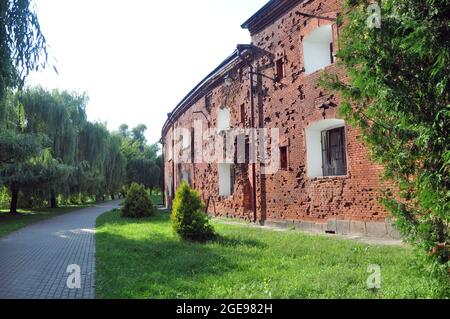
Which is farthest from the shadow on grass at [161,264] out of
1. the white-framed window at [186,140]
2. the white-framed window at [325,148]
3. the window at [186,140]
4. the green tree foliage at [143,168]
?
the green tree foliage at [143,168]

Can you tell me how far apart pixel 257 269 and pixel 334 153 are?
19.3 feet

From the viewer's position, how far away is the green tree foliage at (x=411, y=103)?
3.22 meters

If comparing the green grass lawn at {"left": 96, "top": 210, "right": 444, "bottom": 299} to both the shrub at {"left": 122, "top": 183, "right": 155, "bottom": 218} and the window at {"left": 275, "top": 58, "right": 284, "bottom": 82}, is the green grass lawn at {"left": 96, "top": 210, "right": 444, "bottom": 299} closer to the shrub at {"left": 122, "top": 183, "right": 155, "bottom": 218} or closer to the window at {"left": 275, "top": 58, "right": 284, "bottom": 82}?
the window at {"left": 275, "top": 58, "right": 284, "bottom": 82}

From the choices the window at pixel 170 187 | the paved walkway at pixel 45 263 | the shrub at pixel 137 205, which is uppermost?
the window at pixel 170 187

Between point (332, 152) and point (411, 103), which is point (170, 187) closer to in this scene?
point (332, 152)

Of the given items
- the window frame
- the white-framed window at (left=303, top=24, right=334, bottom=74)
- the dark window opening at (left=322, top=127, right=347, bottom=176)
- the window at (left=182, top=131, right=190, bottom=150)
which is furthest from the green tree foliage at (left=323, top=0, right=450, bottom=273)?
the window at (left=182, top=131, right=190, bottom=150)

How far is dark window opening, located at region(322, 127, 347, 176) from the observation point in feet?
34.1

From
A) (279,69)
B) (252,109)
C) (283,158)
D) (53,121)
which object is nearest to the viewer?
(283,158)

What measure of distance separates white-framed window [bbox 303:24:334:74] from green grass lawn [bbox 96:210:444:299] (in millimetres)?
5409

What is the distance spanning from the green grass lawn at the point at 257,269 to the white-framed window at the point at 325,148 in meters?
2.53

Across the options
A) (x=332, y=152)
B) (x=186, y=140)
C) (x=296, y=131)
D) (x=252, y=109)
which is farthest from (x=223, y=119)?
(x=332, y=152)

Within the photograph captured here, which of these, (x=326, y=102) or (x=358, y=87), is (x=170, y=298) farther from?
(x=326, y=102)

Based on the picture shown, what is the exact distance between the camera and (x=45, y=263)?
7387 millimetres

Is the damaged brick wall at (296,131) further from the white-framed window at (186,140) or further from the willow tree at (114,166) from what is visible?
the willow tree at (114,166)
